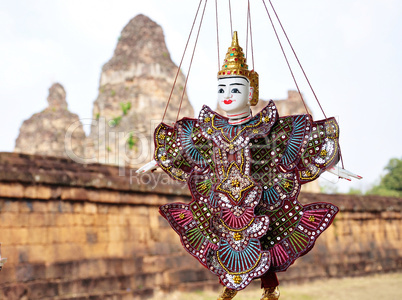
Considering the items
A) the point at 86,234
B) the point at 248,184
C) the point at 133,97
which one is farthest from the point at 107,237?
the point at 133,97

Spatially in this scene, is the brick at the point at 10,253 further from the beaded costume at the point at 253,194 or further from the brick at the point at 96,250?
the beaded costume at the point at 253,194

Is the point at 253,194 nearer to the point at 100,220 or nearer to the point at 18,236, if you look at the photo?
the point at 18,236

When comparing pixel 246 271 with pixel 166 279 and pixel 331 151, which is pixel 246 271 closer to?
pixel 331 151

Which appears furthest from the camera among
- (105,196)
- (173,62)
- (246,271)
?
(173,62)

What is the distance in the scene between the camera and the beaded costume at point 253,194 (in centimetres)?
467

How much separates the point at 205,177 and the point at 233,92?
0.85m

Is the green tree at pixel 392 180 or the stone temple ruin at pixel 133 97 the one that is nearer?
the stone temple ruin at pixel 133 97

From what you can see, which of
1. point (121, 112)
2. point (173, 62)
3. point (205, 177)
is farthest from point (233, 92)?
point (173, 62)

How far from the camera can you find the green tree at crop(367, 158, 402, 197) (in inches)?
1484

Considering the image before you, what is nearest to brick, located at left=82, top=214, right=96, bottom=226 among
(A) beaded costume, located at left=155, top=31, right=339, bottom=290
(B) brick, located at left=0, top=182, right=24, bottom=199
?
(B) brick, located at left=0, top=182, right=24, bottom=199

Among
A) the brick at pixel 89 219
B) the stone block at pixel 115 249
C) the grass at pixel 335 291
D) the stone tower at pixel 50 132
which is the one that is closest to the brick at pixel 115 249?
the stone block at pixel 115 249

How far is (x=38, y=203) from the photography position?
28.2 feet

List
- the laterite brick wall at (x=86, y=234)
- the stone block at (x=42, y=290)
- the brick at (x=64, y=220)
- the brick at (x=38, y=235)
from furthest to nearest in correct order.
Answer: the brick at (x=64, y=220) → the brick at (x=38, y=235) → the laterite brick wall at (x=86, y=234) → the stone block at (x=42, y=290)

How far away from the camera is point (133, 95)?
27953mm
